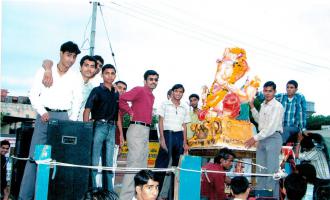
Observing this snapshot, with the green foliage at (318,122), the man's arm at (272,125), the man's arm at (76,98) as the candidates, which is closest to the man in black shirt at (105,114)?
the man's arm at (76,98)

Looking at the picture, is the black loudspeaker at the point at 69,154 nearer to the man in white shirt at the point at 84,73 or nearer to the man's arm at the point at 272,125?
the man in white shirt at the point at 84,73

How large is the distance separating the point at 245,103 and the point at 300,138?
6.61 feet

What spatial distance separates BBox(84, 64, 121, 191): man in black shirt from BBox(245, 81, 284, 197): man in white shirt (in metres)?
2.32

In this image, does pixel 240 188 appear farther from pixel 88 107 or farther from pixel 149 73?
pixel 149 73

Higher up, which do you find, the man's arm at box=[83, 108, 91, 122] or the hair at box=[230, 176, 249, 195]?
the man's arm at box=[83, 108, 91, 122]

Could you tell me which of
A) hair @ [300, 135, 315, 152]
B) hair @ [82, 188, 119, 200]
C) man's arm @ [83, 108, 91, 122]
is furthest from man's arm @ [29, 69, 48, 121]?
hair @ [300, 135, 315, 152]

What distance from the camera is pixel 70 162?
411 centimetres

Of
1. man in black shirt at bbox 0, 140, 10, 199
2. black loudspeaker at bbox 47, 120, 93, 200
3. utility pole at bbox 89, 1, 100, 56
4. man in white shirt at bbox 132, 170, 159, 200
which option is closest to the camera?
man in white shirt at bbox 132, 170, 159, 200

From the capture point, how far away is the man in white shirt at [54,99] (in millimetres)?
4391

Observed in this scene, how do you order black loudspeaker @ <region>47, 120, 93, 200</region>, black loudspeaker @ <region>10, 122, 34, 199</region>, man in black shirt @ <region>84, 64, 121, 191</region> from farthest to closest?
black loudspeaker @ <region>10, 122, 34, 199</region>
man in black shirt @ <region>84, 64, 121, 191</region>
black loudspeaker @ <region>47, 120, 93, 200</region>

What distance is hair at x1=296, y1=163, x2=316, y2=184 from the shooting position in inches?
217

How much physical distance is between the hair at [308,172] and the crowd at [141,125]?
0.03m

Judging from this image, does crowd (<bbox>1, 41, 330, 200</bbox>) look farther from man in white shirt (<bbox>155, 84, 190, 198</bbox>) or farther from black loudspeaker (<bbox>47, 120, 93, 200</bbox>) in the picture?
black loudspeaker (<bbox>47, 120, 93, 200</bbox>)

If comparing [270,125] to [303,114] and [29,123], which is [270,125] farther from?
[29,123]
